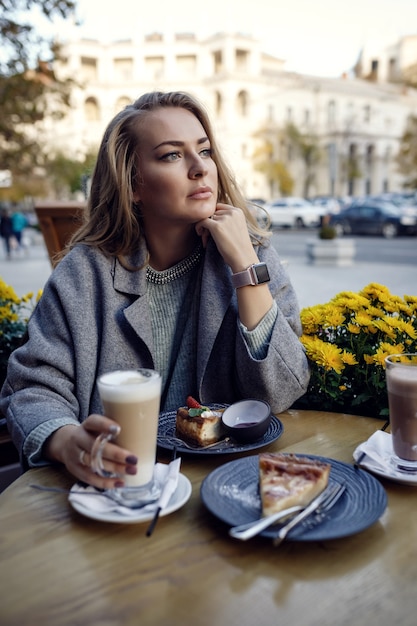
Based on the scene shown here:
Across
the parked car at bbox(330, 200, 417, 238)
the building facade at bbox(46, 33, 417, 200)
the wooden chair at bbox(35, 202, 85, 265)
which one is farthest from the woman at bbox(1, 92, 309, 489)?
the building facade at bbox(46, 33, 417, 200)

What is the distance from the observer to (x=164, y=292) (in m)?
2.07

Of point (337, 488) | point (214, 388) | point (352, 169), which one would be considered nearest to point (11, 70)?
point (214, 388)

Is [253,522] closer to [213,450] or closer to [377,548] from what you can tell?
[377,548]

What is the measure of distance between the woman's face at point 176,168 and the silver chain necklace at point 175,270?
0.55 feet

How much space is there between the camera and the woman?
1.76m

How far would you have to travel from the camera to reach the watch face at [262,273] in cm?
183

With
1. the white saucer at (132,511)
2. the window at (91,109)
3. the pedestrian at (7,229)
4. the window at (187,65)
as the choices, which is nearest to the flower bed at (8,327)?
the white saucer at (132,511)

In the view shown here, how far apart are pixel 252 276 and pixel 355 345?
1.72ft

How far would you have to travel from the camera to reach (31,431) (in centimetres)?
148

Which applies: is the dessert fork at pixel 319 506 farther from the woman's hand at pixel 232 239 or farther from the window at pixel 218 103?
the window at pixel 218 103

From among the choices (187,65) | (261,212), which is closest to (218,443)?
(261,212)

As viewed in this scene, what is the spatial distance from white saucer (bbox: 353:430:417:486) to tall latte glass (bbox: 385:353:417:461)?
3cm

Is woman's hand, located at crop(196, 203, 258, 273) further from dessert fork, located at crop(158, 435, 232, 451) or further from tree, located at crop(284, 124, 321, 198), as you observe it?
tree, located at crop(284, 124, 321, 198)

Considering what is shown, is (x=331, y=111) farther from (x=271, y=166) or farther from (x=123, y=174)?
(x=123, y=174)
